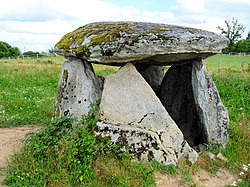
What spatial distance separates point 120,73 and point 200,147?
221cm

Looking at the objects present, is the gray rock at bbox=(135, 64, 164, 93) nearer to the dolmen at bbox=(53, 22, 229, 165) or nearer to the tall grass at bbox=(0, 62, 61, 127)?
the dolmen at bbox=(53, 22, 229, 165)

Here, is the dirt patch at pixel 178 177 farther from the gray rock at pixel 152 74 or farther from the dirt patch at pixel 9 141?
the gray rock at pixel 152 74

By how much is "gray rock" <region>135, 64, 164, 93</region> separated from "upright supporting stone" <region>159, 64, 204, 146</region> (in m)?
0.21

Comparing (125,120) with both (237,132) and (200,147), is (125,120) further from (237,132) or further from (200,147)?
(237,132)

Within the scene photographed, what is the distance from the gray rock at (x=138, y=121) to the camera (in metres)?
5.64

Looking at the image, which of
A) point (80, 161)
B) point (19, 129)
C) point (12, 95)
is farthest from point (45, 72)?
point (80, 161)

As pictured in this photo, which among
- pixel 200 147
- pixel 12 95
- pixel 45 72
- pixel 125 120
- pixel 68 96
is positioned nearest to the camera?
pixel 125 120

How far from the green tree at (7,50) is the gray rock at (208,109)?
44.0m

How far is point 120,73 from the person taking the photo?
6168 mm

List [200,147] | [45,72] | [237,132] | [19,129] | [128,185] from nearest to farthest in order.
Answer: [128,185] → [200,147] → [237,132] → [19,129] → [45,72]


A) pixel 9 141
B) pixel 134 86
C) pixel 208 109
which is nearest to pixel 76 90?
pixel 134 86

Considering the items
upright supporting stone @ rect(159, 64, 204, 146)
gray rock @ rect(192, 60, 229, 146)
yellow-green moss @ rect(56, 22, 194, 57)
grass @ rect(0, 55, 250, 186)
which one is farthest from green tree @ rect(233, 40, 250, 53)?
yellow-green moss @ rect(56, 22, 194, 57)

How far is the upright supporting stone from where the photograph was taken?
308 inches

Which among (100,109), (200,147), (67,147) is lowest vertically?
(200,147)
